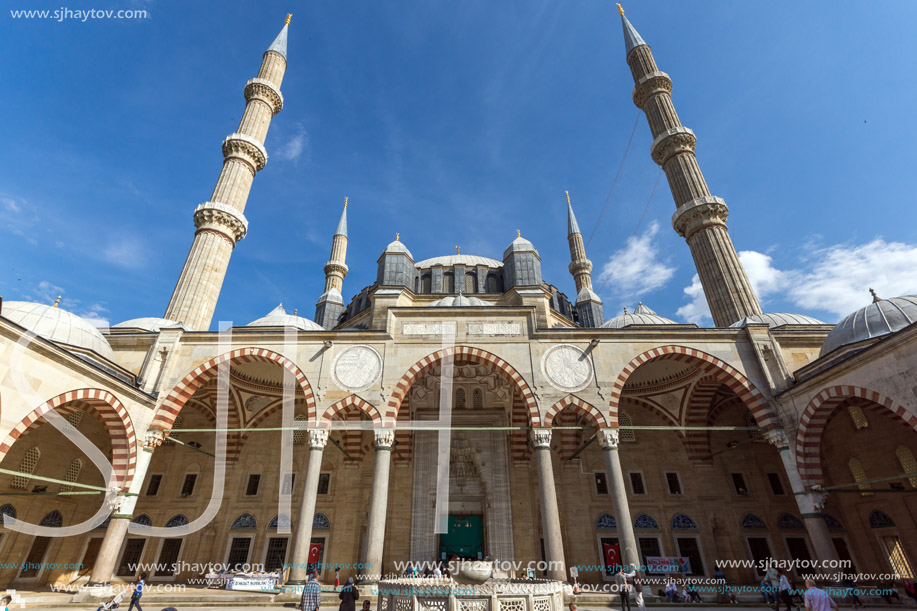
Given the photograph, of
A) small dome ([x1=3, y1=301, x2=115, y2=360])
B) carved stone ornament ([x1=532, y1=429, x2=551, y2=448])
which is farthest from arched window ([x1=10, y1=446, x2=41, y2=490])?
carved stone ornament ([x1=532, y1=429, x2=551, y2=448])

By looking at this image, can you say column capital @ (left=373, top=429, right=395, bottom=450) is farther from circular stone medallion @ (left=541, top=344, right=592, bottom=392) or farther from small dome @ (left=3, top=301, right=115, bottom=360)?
small dome @ (left=3, top=301, right=115, bottom=360)

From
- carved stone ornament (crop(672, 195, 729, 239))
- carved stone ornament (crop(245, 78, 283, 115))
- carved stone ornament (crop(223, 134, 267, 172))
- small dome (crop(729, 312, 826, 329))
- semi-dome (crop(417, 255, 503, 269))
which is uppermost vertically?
carved stone ornament (crop(245, 78, 283, 115))

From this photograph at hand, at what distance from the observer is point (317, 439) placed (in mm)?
10875

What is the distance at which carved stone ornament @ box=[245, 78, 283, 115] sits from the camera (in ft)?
69.1

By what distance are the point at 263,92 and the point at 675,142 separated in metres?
18.8

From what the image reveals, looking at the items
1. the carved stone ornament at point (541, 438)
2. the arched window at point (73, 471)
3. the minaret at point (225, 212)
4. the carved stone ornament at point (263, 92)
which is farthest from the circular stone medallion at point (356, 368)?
the carved stone ornament at point (263, 92)

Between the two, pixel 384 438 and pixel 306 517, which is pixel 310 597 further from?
pixel 384 438

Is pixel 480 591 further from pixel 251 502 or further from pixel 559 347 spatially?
pixel 251 502

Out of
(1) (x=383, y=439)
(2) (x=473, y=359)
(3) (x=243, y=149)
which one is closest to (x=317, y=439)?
(1) (x=383, y=439)

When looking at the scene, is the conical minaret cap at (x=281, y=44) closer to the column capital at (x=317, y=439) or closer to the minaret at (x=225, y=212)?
the minaret at (x=225, y=212)

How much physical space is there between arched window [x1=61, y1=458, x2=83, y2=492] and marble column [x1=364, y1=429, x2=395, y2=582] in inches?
333

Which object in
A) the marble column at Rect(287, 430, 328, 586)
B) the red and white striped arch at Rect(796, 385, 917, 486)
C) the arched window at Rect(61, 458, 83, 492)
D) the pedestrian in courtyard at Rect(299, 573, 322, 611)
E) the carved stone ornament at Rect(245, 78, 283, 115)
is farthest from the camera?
the carved stone ornament at Rect(245, 78, 283, 115)

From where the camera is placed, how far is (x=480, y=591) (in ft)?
18.1

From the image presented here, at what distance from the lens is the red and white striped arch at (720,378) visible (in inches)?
438
